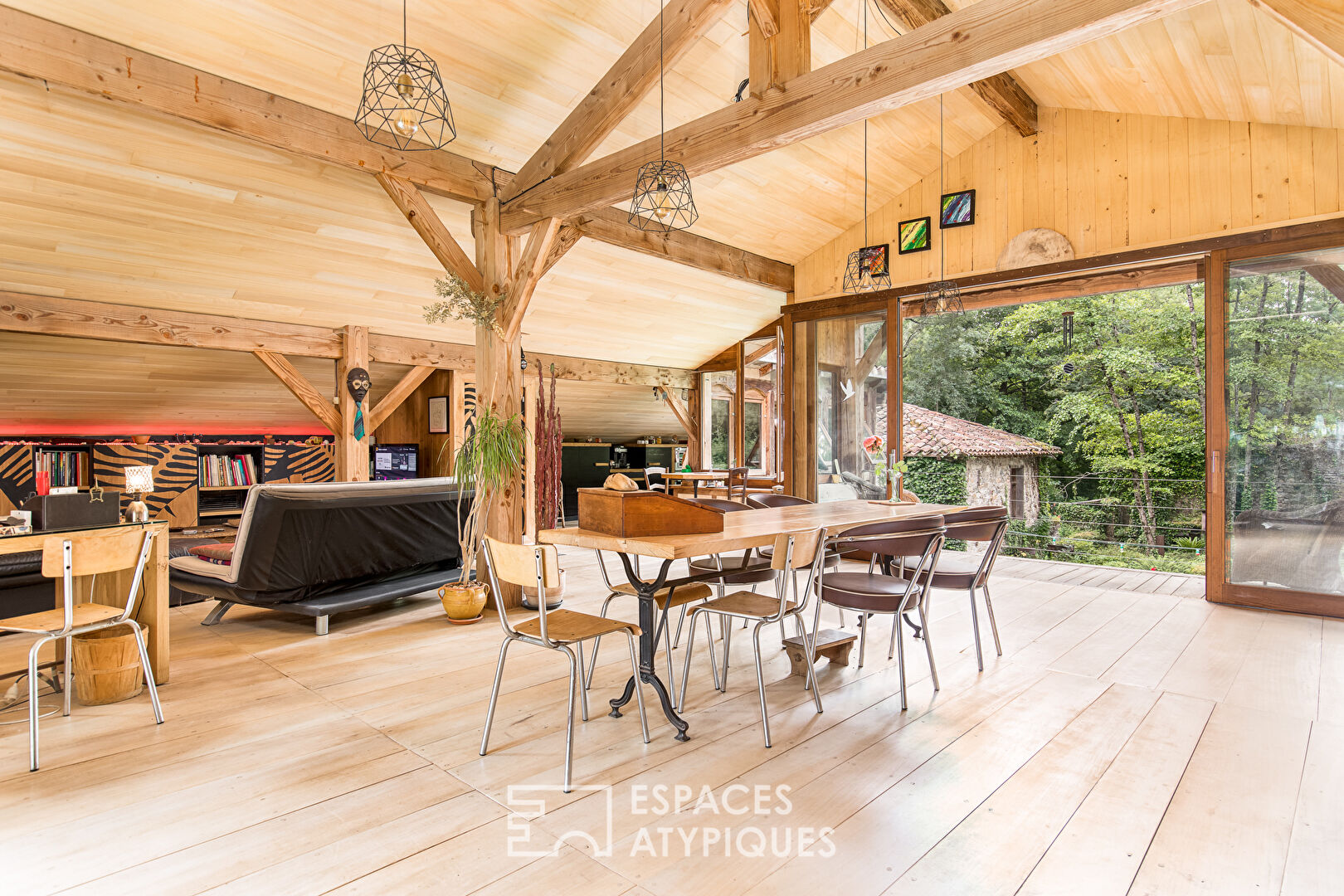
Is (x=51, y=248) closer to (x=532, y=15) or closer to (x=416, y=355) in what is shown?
(x=416, y=355)

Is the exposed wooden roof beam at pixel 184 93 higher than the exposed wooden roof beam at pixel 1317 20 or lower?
higher

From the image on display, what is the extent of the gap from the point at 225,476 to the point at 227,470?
7 cm

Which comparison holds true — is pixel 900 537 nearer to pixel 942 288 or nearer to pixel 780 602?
pixel 780 602

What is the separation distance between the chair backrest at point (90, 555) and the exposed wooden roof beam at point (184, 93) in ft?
6.92

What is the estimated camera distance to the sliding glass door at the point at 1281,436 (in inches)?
180

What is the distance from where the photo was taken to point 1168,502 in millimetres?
10742

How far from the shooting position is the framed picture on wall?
8.29 m

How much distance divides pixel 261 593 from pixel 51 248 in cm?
280

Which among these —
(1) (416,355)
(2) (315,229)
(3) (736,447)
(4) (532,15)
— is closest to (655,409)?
(3) (736,447)

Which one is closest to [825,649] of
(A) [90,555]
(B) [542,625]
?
(B) [542,625]

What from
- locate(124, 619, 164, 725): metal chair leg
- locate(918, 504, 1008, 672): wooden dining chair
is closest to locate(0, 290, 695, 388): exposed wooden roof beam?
locate(124, 619, 164, 725): metal chair leg

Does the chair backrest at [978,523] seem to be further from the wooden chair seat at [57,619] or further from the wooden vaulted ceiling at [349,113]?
the wooden chair seat at [57,619]

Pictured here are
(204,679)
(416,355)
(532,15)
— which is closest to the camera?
(204,679)

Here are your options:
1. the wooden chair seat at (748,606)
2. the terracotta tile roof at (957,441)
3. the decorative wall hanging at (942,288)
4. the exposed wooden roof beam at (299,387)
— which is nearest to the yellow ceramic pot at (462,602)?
the wooden chair seat at (748,606)
